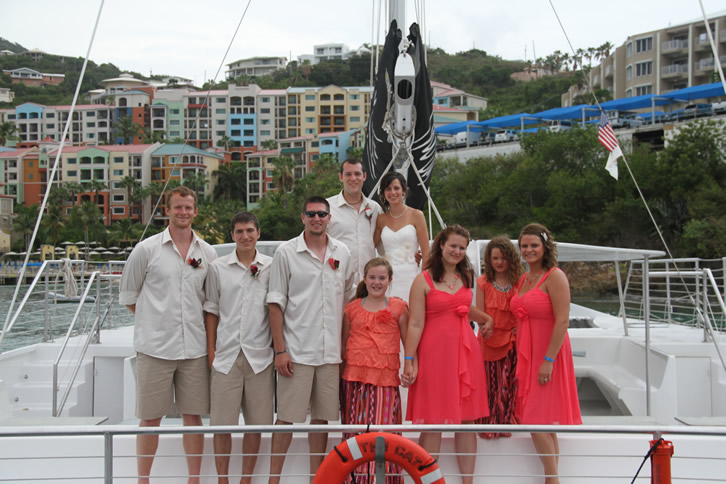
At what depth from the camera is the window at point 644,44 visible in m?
53.6

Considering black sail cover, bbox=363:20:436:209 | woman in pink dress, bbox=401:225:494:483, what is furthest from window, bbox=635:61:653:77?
woman in pink dress, bbox=401:225:494:483

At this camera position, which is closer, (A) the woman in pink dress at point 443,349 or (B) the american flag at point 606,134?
(A) the woman in pink dress at point 443,349

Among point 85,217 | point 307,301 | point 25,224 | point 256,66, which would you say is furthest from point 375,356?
point 256,66

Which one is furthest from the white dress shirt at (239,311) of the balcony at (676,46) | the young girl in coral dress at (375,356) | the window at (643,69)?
the window at (643,69)

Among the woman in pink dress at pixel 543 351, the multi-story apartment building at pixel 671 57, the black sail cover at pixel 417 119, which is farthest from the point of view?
the multi-story apartment building at pixel 671 57

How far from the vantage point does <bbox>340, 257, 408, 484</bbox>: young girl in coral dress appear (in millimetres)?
3443

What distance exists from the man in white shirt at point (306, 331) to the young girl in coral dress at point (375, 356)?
9 cm

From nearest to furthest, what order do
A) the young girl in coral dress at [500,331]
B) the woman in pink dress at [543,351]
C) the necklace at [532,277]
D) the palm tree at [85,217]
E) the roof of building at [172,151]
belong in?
the woman in pink dress at [543,351] → the necklace at [532,277] → the young girl in coral dress at [500,331] → the palm tree at [85,217] → the roof of building at [172,151]

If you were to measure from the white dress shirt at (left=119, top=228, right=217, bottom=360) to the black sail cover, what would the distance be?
8.95ft

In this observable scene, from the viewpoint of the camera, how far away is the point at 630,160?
1417 inches

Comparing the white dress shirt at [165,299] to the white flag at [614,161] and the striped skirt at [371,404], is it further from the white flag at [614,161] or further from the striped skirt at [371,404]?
the white flag at [614,161]

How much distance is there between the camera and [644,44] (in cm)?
5409

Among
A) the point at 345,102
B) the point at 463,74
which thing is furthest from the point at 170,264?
the point at 463,74

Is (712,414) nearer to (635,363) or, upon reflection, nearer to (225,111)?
(635,363)
